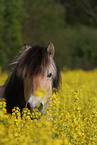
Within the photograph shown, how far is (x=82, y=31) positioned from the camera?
1093 inches

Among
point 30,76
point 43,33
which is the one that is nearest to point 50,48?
point 30,76

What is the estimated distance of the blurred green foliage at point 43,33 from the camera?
15.2 meters

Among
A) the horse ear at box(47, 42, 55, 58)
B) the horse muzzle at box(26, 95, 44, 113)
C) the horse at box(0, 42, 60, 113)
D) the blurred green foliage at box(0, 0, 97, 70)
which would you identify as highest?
the blurred green foliage at box(0, 0, 97, 70)

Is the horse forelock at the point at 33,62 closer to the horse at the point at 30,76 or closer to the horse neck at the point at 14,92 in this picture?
the horse at the point at 30,76

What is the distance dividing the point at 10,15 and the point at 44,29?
593cm

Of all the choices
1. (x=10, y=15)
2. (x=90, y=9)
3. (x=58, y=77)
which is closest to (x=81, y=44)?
(x=90, y=9)

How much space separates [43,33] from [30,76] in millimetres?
16700

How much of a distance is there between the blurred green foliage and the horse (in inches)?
243

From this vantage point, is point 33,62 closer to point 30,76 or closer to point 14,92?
point 30,76

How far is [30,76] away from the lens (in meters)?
3.58

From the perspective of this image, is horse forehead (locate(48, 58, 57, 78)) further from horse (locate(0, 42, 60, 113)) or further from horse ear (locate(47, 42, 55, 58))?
horse ear (locate(47, 42, 55, 58))

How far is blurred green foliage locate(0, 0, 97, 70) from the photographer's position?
50.0 feet

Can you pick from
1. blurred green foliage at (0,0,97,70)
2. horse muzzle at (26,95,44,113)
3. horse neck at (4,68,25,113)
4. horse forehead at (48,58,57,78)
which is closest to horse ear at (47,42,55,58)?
horse forehead at (48,58,57,78)

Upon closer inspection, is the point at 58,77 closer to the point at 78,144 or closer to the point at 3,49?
the point at 78,144
